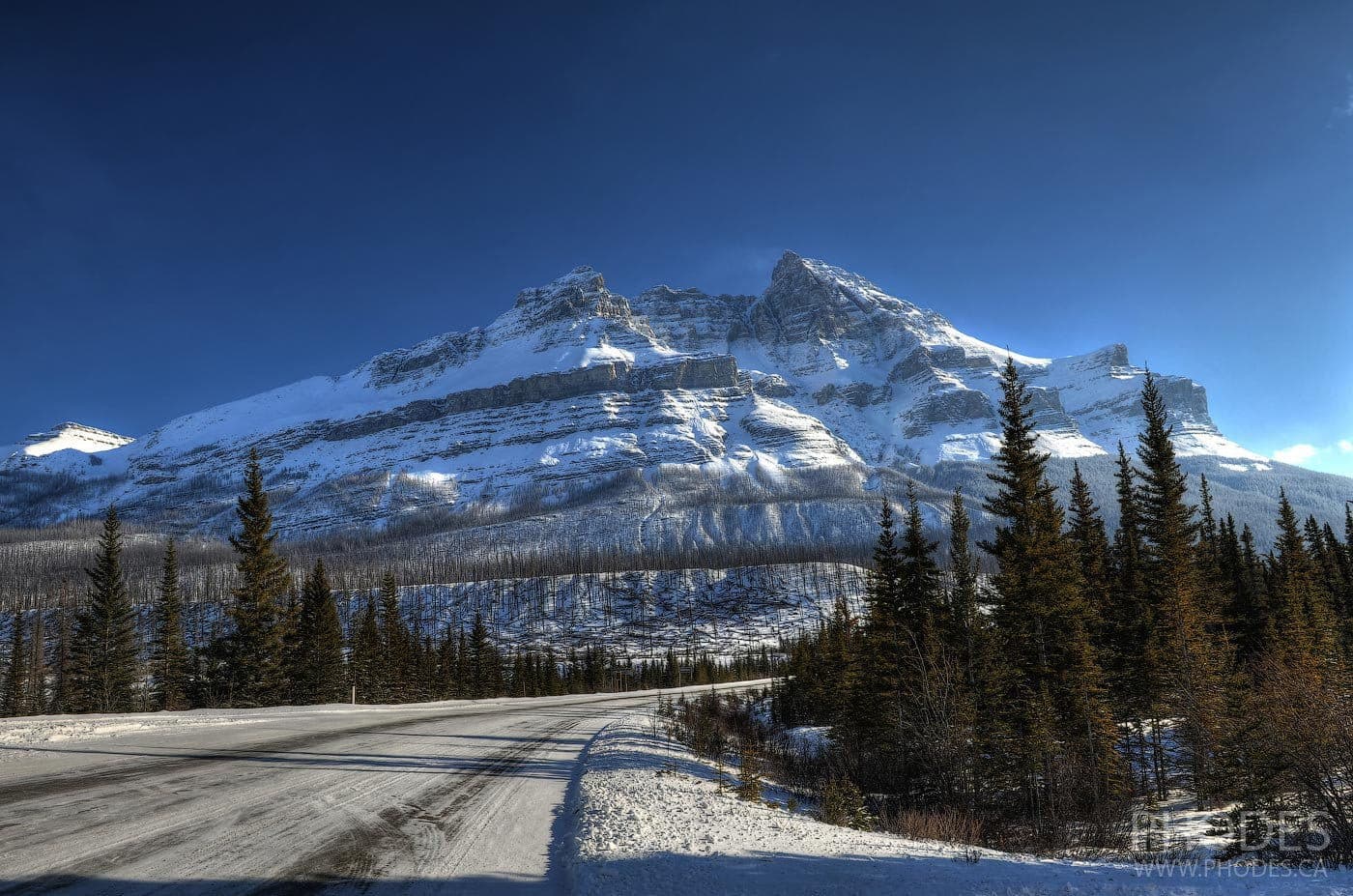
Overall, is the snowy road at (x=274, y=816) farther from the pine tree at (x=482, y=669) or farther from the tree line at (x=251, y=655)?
the pine tree at (x=482, y=669)

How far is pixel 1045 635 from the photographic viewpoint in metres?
24.4

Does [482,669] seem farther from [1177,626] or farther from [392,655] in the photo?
[1177,626]

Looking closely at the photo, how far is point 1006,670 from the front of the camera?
22.7m

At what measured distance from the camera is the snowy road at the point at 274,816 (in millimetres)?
6281

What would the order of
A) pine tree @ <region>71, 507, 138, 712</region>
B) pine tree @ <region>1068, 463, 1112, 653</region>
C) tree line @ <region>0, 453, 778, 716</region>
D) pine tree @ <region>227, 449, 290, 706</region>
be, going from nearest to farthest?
pine tree @ <region>227, 449, 290, 706</region>
tree line @ <region>0, 453, 778, 716</region>
pine tree @ <region>1068, 463, 1112, 653</region>
pine tree @ <region>71, 507, 138, 712</region>

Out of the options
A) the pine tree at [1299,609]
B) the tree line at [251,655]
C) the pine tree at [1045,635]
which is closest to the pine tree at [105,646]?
the tree line at [251,655]

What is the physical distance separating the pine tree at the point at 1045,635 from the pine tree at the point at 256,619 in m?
31.5

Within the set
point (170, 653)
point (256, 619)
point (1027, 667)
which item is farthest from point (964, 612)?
point (170, 653)

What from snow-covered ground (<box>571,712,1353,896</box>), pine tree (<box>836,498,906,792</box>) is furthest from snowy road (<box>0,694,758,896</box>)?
pine tree (<box>836,498,906,792</box>)

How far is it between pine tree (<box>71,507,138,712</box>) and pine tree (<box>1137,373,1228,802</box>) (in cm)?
5265

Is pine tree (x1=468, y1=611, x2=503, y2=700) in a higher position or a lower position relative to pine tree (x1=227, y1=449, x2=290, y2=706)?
lower

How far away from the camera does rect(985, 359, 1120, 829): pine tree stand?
2158 centimetres

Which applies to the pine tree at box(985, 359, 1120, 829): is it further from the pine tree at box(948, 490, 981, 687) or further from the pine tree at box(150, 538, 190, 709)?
the pine tree at box(150, 538, 190, 709)

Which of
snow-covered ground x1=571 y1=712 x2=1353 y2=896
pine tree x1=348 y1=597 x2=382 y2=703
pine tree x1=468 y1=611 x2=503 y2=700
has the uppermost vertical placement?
snow-covered ground x1=571 y1=712 x2=1353 y2=896
